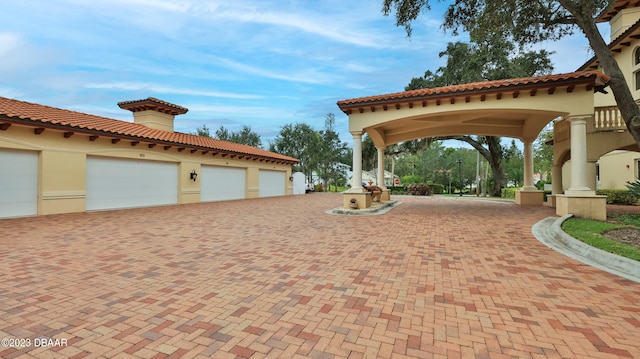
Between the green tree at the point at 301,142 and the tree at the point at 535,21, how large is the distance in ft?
80.9

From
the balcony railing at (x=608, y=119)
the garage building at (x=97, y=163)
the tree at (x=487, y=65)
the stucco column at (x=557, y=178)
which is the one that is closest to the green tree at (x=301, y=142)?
the tree at (x=487, y=65)

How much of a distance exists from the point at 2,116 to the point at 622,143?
67.8 feet

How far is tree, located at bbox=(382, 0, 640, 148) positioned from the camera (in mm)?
7625

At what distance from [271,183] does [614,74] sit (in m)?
20.2

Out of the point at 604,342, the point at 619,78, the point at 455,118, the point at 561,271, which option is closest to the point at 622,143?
the point at 619,78

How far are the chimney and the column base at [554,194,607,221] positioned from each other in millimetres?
20995

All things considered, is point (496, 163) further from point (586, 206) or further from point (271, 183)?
point (271, 183)

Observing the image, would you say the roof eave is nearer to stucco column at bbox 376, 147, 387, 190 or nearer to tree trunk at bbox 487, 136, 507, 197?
stucco column at bbox 376, 147, 387, 190

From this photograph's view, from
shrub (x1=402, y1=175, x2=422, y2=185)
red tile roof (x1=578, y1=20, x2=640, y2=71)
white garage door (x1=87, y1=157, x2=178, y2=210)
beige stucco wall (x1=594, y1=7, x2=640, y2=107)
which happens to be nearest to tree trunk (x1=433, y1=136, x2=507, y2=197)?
beige stucco wall (x1=594, y1=7, x2=640, y2=107)

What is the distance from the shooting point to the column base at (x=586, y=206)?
877 centimetres

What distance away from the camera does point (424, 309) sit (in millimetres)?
3031

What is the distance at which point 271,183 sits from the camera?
23641 millimetres

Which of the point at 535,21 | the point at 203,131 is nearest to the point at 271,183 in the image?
the point at 535,21

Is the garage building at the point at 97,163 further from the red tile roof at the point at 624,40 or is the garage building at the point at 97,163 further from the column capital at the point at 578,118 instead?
the red tile roof at the point at 624,40
